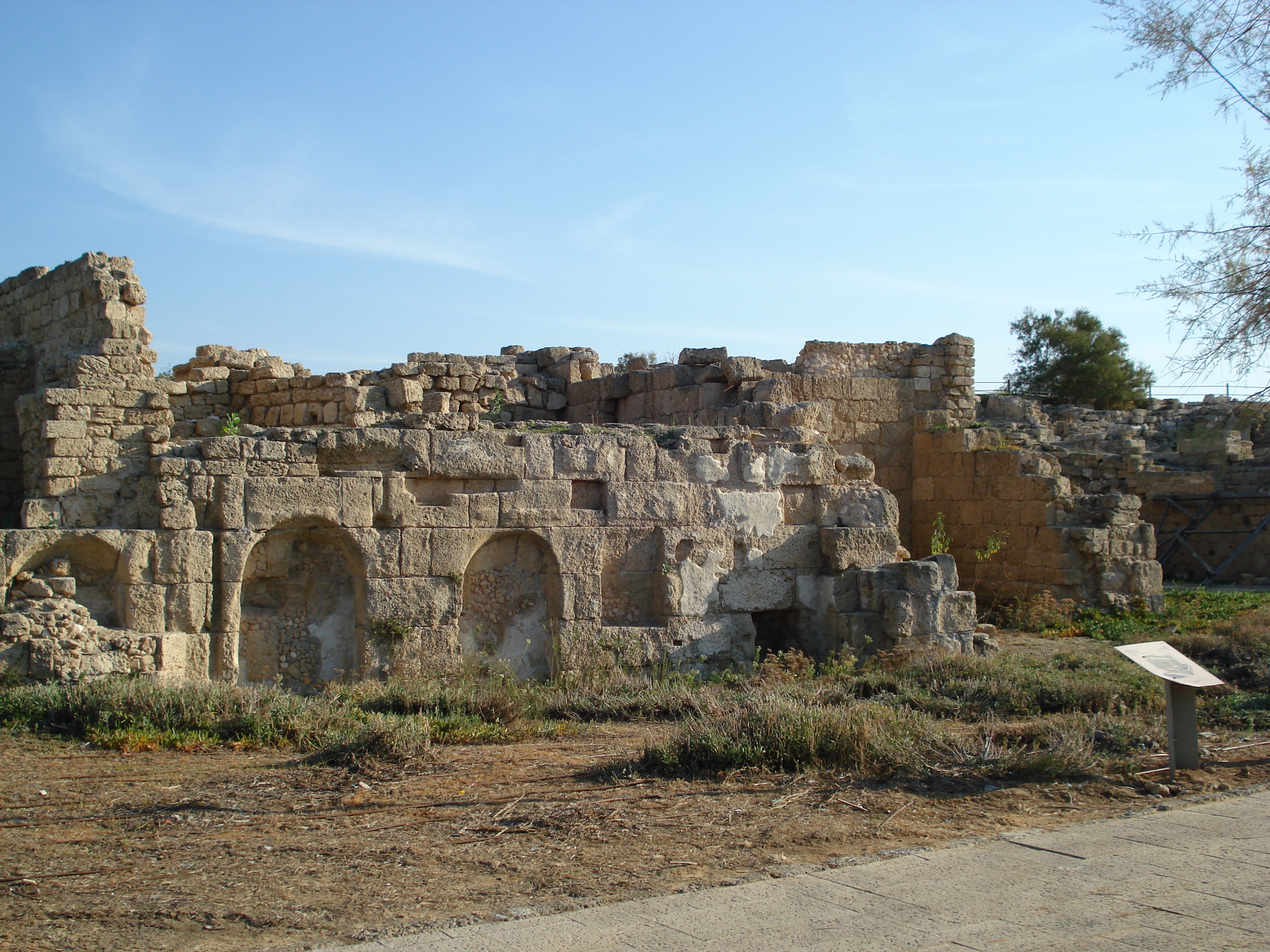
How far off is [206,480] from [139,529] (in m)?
0.58

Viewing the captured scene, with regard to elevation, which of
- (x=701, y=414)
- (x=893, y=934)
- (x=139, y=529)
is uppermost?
(x=701, y=414)

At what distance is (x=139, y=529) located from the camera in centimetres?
808

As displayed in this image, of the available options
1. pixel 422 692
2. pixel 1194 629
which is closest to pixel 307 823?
pixel 422 692

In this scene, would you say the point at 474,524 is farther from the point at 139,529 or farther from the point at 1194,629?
the point at 1194,629

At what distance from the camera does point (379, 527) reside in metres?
8.80

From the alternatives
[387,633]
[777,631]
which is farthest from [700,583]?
[387,633]

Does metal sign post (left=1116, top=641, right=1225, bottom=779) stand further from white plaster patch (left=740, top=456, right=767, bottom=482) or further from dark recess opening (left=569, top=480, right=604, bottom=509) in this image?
dark recess opening (left=569, top=480, right=604, bottom=509)

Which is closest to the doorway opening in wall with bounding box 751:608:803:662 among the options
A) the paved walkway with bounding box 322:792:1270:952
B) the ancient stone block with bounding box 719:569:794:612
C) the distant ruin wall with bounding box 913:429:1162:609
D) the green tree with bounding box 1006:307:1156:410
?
the ancient stone block with bounding box 719:569:794:612

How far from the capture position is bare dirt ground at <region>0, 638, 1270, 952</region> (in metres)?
4.28

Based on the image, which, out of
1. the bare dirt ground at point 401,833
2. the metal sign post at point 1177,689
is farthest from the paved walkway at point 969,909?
the metal sign post at point 1177,689

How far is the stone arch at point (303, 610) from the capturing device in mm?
8500

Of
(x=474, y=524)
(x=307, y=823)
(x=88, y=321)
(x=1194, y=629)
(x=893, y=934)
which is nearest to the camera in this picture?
(x=893, y=934)

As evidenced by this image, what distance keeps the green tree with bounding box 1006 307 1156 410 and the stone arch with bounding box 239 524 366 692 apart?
25228 mm

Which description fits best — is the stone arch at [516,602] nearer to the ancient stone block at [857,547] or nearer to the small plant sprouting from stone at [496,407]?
the ancient stone block at [857,547]
